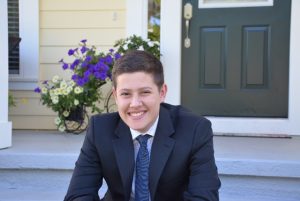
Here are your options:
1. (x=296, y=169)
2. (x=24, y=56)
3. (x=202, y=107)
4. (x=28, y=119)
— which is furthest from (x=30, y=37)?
(x=296, y=169)

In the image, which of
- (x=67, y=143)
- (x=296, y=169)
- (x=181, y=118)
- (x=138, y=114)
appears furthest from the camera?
(x=67, y=143)

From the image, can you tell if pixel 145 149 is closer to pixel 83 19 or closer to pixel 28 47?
pixel 83 19

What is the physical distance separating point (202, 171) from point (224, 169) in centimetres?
110

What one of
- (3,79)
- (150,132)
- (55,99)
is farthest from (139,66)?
(55,99)

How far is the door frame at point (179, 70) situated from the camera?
3.49 metres

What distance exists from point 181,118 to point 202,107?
2.16 metres

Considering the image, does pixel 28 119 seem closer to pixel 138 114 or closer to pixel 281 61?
pixel 281 61

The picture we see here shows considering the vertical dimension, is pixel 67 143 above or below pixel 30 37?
below

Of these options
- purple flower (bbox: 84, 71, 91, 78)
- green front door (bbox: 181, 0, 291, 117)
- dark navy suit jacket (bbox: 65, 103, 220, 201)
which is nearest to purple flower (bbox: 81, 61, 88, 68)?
purple flower (bbox: 84, 71, 91, 78)

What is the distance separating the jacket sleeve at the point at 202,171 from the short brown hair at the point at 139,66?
25 cm

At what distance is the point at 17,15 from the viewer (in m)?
3.98

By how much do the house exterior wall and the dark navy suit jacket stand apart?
236cm

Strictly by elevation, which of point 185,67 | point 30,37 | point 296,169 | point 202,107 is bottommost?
point 296,169

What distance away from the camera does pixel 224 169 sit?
99.0 inches
